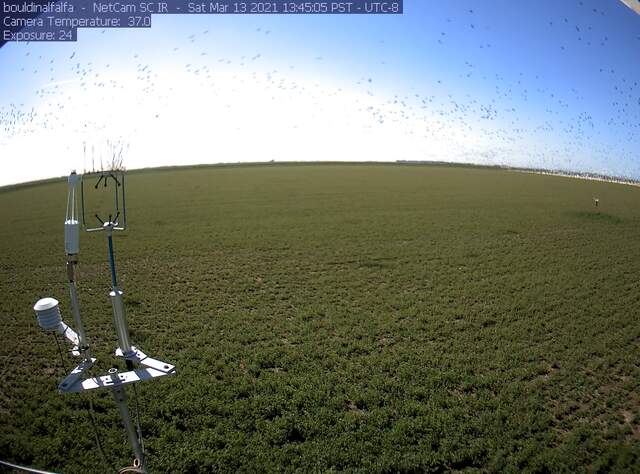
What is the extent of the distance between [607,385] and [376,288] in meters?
6.39

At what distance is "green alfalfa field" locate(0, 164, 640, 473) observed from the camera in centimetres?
510

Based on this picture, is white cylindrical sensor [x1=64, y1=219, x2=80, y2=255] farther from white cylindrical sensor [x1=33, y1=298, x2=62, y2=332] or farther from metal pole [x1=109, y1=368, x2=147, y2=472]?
metal pole [x1=109, y1=368, x2=147, y2=472]

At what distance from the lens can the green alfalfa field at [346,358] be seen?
510cm

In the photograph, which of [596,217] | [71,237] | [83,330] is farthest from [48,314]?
[596,217]

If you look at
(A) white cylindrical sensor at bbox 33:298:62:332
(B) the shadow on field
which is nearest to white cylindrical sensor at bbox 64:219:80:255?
(A) white cylindrical sensor at bbox 33:298:62:332

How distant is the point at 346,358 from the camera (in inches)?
298

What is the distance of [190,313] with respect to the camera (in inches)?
397

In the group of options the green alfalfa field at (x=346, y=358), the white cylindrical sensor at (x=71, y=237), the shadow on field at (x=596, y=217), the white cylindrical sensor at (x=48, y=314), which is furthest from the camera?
the shadow on field at (x=596, y=217)

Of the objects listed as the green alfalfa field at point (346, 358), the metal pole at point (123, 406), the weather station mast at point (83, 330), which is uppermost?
the weather station mast at point (83, 330)

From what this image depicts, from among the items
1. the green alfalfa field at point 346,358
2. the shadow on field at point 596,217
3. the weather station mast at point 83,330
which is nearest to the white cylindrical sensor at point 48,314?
the weather station mast at point 83,330

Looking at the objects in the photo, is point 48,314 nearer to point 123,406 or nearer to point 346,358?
point 123,406

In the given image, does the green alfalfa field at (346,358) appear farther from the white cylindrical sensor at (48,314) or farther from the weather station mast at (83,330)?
the white cylindrical sensor at (48,314)

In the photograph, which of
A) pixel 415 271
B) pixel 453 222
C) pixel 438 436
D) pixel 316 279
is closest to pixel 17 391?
pixel 438 436

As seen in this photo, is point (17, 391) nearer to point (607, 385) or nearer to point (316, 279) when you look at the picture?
point (316, 279)
